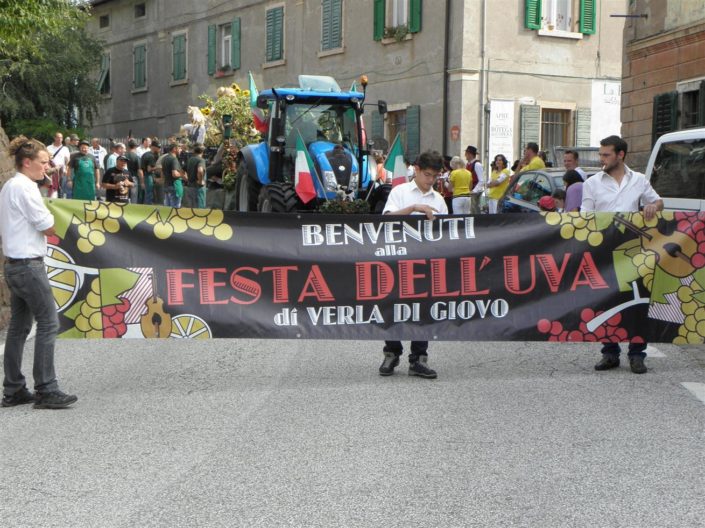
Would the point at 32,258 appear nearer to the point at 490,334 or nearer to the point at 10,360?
the point at 10,360

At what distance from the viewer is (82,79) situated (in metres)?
41.4

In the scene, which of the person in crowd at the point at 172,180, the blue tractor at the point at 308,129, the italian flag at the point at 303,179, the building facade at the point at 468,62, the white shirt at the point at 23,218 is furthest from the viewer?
the building facade at the point at 468,62

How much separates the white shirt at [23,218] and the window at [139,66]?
3803 cm

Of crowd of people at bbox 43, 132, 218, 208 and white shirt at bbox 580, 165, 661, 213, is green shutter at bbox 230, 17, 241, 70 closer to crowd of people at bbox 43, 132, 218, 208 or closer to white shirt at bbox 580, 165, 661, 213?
crowd of people at bbox 43, 132, 218, 208

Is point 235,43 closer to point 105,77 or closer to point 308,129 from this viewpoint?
point 105,77

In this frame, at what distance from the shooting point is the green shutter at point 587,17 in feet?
97.7

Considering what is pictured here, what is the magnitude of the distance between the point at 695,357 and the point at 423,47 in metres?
20.8

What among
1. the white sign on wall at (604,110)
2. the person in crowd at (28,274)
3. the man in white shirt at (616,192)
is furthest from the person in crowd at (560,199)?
the white sign on wall at (604,110)

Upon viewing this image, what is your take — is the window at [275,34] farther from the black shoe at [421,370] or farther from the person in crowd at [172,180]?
the black shoe at [421,370]

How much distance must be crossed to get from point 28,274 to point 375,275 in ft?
8.70

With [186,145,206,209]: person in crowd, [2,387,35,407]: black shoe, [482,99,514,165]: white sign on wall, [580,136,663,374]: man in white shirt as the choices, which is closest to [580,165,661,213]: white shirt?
[580,136,663,374]: man in white shirt

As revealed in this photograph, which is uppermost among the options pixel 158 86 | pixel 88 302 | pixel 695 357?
pixel 158 86

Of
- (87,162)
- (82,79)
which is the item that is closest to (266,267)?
(87,162)

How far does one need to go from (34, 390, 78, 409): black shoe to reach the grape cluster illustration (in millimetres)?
3614
